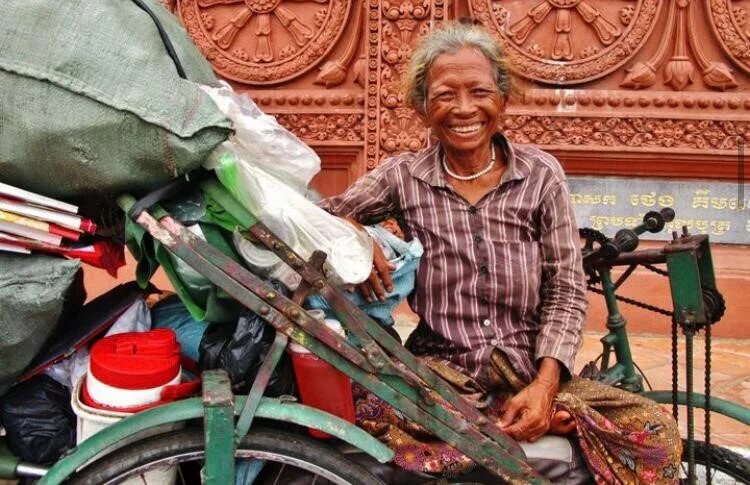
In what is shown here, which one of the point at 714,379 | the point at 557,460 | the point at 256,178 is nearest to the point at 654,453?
the point at 557,460

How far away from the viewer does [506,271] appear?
1.92 m

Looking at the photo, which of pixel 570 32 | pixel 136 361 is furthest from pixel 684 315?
pixel 570 32

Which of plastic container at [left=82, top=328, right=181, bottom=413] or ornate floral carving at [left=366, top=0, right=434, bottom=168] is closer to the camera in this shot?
plastic container at [left=82, top=328, right=181, bottom=413]

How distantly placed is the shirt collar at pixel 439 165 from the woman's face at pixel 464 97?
0.36 ft

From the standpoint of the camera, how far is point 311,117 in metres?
4.67

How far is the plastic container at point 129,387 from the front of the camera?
4.95ft

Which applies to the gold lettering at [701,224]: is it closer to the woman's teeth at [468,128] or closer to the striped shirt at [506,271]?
the striped shirt at [506,271]

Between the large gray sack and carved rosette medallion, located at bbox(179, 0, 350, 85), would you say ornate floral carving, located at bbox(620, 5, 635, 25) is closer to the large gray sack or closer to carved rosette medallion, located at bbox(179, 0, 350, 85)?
carved rosette medallion, located at bbox(179, 0, 350, 85)

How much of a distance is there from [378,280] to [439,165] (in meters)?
0.47

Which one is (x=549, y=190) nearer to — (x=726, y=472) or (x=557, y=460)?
(x=557, y=460)

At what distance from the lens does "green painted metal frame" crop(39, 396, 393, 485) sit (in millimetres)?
1438

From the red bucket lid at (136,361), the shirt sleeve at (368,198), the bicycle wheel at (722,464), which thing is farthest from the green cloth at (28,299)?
the bicycle wheel at (722,464)

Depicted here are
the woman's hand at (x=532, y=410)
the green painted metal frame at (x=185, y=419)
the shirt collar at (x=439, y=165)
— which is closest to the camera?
the green painted metal frame at (x=185, y=419)

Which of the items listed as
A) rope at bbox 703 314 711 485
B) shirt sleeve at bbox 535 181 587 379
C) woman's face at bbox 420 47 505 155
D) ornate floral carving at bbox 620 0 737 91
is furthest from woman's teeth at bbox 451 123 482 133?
ornate floral carving at bbox 620 0 737 91
